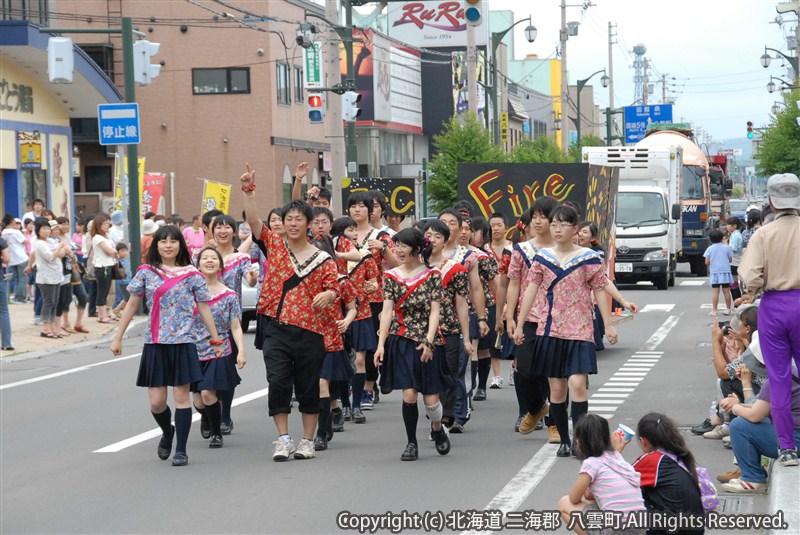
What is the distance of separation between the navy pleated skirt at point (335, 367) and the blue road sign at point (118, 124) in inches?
526

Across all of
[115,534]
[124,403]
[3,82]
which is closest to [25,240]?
[3,82]

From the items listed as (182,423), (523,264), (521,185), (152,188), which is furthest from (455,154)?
(182,423)

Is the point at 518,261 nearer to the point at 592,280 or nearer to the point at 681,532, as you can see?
the point at 592,280

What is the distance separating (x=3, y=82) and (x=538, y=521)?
2611cm

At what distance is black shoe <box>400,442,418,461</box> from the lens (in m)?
9.61

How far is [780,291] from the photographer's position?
8.06m

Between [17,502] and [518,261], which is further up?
[518,261]

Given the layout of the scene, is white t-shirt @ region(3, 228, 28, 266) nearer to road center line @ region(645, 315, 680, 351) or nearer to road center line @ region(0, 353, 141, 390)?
road center line @ region(0, 353, 141, 390)

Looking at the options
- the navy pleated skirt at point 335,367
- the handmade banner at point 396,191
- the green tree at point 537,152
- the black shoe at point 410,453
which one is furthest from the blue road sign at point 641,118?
the black shoe at point 410,453

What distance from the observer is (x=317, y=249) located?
969 centimetres

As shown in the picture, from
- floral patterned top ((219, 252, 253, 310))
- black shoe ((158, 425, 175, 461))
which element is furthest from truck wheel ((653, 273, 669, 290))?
black shoe ((158, 425, 175, 461))

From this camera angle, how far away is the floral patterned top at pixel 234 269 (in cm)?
1098

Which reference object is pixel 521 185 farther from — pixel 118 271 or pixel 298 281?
pixel 118 271

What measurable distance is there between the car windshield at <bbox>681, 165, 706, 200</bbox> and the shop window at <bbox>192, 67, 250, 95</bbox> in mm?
16153
